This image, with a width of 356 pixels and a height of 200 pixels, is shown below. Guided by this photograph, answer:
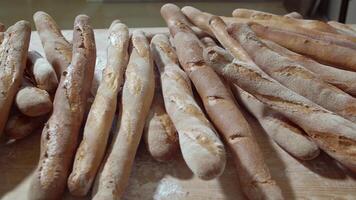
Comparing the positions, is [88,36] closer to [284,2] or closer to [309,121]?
[309,121]

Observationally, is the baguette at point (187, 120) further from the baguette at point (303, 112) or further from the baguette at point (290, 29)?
the baguette at point (290, 29)

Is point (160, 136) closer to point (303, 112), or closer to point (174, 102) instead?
point (174, 102)

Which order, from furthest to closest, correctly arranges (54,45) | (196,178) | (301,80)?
(54,45) < (301,80) < (196,178)

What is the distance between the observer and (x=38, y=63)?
1.00 m

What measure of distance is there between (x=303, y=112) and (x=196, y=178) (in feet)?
0.83

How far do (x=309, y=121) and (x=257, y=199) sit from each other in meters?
0.21

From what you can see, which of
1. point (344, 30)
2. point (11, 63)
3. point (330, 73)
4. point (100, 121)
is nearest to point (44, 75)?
point (11, 63)

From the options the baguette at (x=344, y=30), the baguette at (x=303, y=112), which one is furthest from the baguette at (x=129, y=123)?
the baguette at (x=344, y=30)

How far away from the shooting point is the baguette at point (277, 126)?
83cm

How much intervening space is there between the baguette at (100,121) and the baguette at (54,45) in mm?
105

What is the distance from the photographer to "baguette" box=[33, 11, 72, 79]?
1.01 metres

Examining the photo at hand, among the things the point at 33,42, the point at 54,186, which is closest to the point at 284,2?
the point at 33,42

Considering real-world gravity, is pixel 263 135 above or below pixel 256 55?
below

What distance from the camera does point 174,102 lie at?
0.89 metres
